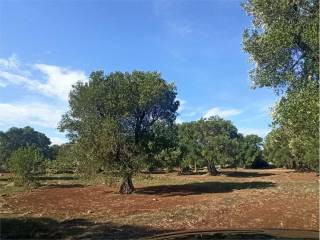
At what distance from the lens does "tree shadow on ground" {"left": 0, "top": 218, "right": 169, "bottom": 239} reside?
74.4ft

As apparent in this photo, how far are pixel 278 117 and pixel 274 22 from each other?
214 inches

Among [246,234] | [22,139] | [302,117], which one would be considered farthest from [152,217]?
[22,139]

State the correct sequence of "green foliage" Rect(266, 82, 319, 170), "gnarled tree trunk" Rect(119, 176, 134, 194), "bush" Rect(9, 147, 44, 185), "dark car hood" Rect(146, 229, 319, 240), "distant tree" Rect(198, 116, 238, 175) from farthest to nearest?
"distant tree" Rect(198, 116, 238, 175) < "bush" Rect(9, 147, 44, 185) < "gnarled tree trunk" Rect(119, 176, 134, 194) < "dark car hood" Rect(146, 229, 319, 240) < "green foliage" Rect(266, 82, 319, 170)

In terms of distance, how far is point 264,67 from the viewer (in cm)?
2588

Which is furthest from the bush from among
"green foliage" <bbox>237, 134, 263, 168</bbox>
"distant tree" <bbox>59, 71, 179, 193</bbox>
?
"green foliage" <bbox>237, 134, 263, 168</bbox>

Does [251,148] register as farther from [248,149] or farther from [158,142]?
[158,142]

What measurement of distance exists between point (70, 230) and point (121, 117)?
25.0m

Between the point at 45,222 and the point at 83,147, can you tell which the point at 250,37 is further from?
the point at 83,147

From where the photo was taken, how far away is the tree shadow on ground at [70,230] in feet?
74.4

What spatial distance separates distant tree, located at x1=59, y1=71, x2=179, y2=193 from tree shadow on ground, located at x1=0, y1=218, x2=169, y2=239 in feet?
61.8

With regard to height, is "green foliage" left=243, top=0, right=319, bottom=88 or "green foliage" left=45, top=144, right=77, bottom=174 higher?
"green foliage" left=243, top=0, right=319, bottom=88

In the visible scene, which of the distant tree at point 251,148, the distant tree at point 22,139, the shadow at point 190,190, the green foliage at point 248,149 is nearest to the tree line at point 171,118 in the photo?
the shadow at point 190,190

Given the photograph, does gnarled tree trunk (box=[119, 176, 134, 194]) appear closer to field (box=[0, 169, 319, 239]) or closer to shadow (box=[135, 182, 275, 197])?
shadow (box=[135, 182, 275, 197])

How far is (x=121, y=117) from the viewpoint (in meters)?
48.3
